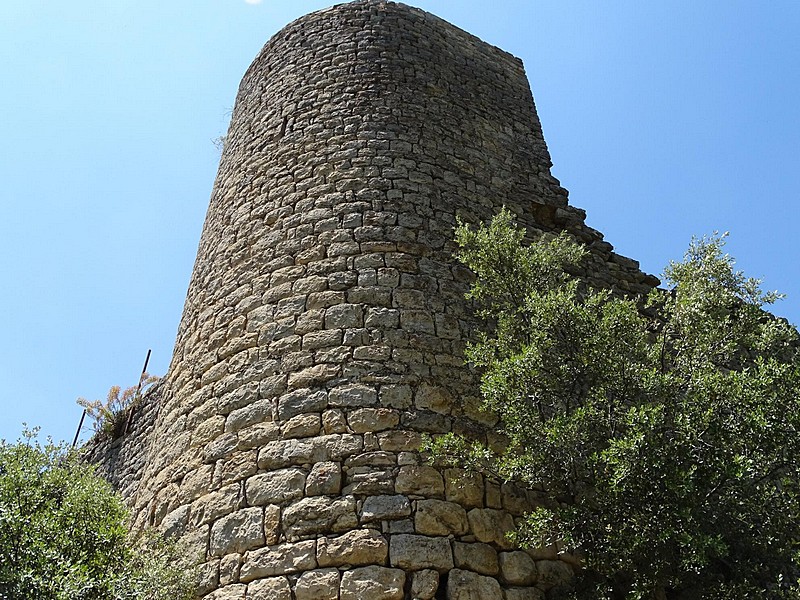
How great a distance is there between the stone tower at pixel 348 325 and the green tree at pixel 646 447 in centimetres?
38

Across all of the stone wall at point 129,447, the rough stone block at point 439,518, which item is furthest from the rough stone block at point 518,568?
the stone wall at point 129,447

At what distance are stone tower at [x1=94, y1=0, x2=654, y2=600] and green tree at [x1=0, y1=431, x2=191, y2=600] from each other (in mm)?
301

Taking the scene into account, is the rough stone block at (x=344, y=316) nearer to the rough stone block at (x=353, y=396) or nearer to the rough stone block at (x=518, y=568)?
the rough stone block at (x=353, y=396)

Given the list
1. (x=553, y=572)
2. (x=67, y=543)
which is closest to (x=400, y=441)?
(x=553, y=572)

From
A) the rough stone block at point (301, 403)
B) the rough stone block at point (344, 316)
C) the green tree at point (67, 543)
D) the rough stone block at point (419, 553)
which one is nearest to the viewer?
the green tree at point (67, 543)

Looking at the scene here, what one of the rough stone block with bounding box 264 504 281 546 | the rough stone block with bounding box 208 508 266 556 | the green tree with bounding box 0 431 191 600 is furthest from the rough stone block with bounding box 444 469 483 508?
the green tree with bounding box 0 431 191 600

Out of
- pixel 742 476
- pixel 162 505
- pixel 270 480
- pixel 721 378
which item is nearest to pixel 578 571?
pixel 742 476

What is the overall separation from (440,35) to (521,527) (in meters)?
6.07

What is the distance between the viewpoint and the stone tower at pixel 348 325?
4.14 m

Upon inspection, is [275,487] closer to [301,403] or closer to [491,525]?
[301,403]

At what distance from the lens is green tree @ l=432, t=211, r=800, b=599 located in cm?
390

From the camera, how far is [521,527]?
4172 mm

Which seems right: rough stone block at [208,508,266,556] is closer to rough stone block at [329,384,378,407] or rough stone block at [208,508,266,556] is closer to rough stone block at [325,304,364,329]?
rough stone block at [329,384,378,407]

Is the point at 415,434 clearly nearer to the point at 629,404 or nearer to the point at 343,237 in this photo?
the point at 629,404
